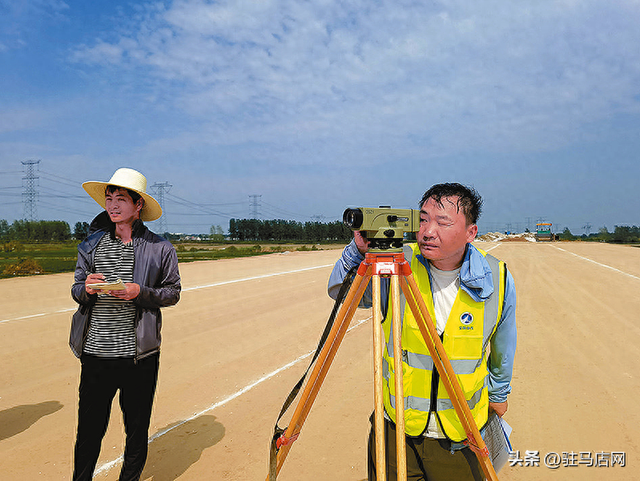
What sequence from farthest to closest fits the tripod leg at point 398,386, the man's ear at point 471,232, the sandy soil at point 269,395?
the sandy soil at point 269,395 < the man's ear at point 471,232 < the tripod leg at point 398,386

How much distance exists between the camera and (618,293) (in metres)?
12.1

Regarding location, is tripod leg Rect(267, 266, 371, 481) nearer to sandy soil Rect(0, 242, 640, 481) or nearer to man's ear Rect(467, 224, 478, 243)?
man's ear Rect(467, 224, 478, 243)

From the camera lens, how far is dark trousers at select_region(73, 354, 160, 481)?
259cm

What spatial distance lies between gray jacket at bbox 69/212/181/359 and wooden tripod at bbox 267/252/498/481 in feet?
4.47

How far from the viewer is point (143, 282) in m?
2.84

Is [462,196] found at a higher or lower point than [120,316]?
higher

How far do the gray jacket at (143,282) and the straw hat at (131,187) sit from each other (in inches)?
8.3

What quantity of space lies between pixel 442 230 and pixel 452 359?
59 cm

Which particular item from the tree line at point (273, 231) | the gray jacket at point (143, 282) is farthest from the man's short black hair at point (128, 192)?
the tree line at point (273, 231)

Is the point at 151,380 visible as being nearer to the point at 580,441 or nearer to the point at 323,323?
the point at 580,441

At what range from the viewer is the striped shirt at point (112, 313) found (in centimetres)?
267

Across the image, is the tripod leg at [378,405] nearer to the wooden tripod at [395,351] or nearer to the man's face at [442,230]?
the wooden tripod at [395,351]

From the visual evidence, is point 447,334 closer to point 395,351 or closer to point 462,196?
point 395,351

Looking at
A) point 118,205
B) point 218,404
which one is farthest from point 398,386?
point 218,404
